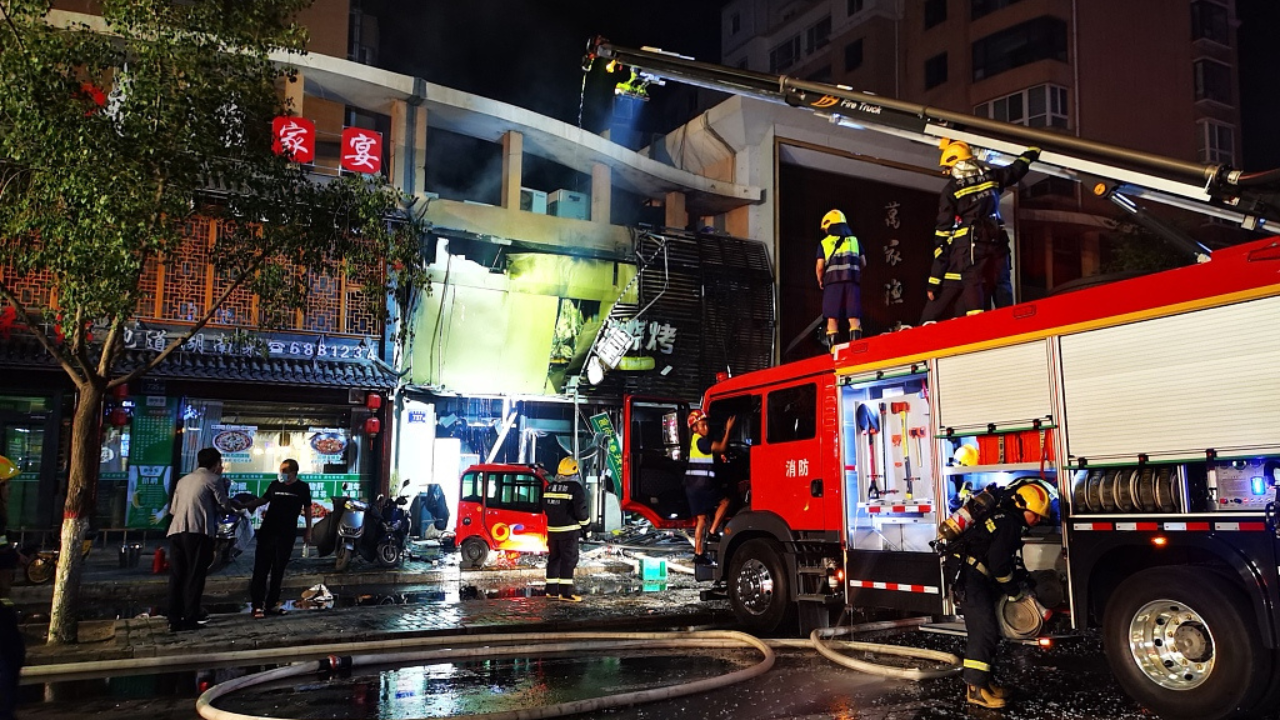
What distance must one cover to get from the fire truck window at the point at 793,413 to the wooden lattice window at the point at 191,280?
11.9 metres

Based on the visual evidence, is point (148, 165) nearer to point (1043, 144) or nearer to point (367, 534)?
point (367, 534)

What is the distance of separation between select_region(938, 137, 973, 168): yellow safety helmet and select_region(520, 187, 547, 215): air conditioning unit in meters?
14.5

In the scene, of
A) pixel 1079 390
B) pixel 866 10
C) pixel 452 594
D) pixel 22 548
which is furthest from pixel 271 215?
pixel 866 10

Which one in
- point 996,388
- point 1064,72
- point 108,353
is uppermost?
point 1064,72

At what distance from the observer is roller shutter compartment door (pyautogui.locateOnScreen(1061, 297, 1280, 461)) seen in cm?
543

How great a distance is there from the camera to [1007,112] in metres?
35.2

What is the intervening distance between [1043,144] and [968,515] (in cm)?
→ 357

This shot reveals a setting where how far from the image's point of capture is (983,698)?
619cm

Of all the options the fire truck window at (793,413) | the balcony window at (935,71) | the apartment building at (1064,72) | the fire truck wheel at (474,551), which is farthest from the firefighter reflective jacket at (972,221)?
the balcony window at (935,71)

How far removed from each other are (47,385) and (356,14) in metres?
20.5

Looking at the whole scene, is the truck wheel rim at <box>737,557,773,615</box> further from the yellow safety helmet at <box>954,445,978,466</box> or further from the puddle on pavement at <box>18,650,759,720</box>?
the yellow safety helmet at <box>954,445,978,466</box>

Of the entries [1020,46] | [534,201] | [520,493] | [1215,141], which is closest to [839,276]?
[520,493]

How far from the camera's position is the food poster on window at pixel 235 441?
17.9m

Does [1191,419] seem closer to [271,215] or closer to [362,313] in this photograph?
[271,215]
